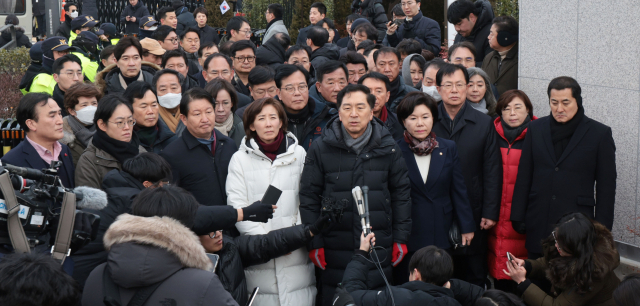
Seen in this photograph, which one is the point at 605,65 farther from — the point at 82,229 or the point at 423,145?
the point at 82,229

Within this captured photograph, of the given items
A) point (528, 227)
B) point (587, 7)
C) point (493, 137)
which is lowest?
point (528, 227)

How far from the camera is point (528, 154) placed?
197 inches

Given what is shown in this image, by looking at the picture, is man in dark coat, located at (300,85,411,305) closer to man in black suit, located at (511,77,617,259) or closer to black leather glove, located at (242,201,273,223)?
black leather glove, located at (242,201,273,223)

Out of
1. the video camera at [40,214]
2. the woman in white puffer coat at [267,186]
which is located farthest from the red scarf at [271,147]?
the video camera at [40,214]

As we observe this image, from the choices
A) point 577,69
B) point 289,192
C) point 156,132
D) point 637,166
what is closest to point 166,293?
point 289,192

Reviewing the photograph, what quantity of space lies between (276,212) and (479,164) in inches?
68.0

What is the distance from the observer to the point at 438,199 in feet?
15.6

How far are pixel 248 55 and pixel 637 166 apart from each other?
4.25 metres

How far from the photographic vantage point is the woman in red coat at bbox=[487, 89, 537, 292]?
5.14 m

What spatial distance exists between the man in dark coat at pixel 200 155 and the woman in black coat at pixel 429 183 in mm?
1404

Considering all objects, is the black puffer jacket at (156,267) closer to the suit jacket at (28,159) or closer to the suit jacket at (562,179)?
the suit jacket at (28,159)

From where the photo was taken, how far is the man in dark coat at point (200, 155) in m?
4.62

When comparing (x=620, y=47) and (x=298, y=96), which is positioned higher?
(x=620, y=47)

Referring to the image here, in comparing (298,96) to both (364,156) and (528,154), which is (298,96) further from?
(528,154)
